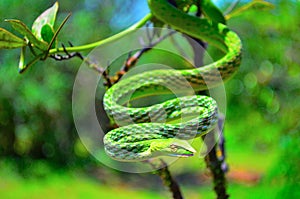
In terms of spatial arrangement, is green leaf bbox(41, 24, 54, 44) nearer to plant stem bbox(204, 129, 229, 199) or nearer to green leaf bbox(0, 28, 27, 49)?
green leaf bbox(0, 28, 27, 49)

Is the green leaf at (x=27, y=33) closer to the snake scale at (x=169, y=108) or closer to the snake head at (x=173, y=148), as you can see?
the snake scale at (x=169, y=108)

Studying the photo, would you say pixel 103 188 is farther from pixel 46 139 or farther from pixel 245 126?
pixel 245 126

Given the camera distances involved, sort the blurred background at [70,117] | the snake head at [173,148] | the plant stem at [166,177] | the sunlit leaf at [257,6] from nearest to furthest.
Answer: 1. the snake head at [173,148]
2. the plant stem at [166,177]
3. the sunlit leaf at [257,6]
4. the blurred background at [70,117]

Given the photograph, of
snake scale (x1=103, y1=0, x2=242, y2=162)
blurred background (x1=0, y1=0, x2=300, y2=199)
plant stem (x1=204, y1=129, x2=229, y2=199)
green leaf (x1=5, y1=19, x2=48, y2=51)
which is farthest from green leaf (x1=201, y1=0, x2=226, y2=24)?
blurred background (x1=0, y1=0, x2=300, y2=199)

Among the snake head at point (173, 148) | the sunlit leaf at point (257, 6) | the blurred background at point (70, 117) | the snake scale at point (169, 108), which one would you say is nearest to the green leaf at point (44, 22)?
the snake scale at point (169, 108)

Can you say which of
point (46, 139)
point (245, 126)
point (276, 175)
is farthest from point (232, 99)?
point (276, 175)

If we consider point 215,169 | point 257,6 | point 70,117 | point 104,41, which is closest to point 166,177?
point 215,169
